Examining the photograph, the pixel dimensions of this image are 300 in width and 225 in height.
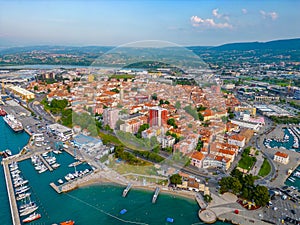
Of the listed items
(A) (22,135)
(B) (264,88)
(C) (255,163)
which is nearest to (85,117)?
(A) (22,135)

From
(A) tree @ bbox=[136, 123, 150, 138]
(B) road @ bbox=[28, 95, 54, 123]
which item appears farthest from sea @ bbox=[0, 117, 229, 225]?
(B) road @ bbox=[28, 95, 54, 123]

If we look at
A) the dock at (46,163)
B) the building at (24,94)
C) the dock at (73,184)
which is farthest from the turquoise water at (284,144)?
the building at (24,94)

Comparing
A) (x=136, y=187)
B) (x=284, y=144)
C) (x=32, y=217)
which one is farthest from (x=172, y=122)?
(x=284, y=144)

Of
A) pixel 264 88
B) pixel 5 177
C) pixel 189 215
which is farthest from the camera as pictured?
pixel 264 88

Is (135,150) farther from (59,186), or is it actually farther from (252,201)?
(252,201)

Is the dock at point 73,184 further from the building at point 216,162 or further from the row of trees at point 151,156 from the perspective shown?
the building at point 216,162

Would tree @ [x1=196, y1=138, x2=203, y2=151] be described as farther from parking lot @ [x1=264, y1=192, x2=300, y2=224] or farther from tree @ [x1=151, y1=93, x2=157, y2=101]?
parking lot @ [x1=264, y1=192, x2=300, y2=224]
